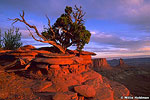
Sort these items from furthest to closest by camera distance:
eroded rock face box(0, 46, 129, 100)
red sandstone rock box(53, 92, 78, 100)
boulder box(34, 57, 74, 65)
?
1. boulder box(34, 57, 74, 65)
2. eroded rock face box(0, 46, 129, 100)
3. red sandstone rock box(53, 92, 78, 100)

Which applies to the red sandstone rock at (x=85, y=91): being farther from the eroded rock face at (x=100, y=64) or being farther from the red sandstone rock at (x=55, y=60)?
the eroded rock face at (x=100, y=64)

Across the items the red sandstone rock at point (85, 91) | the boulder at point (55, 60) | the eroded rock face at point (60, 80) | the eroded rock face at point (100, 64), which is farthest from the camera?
the eroded rock face at point (100, 64)

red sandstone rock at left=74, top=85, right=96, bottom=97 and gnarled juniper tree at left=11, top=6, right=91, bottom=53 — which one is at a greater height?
gnarled juniper tree at left=11, top=6, right=91, bottom=53

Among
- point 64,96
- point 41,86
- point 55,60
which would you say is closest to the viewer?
point 64,96

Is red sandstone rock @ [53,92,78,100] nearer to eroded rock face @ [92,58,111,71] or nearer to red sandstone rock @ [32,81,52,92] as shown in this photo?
red sandstone rock @ [32,81,52,92]

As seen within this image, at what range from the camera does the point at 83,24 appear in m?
12.5

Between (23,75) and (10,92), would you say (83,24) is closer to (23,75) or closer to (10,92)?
(23,75)

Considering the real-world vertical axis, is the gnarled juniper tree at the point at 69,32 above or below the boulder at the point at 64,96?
above

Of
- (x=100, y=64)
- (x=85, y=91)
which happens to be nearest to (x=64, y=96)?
(x=85, y=91)

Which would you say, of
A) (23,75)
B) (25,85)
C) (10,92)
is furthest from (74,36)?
(10,92)

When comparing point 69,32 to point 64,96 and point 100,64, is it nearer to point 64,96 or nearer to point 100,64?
point 64,96

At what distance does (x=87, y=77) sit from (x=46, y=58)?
3.90 m

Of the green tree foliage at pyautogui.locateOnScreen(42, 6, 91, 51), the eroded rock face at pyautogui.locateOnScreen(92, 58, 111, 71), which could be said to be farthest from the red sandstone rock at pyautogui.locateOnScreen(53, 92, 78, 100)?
the eroded rock face at pyautogui.locateOnScreen(92, 58, 111, 71)

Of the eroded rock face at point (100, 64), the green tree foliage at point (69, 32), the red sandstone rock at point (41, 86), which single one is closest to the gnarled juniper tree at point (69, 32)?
the green tree foliage at point (69, 32)
